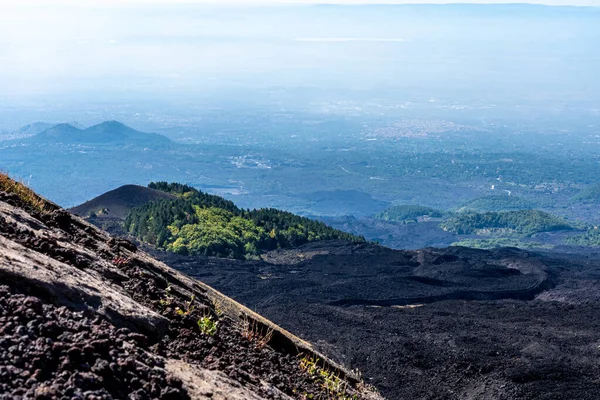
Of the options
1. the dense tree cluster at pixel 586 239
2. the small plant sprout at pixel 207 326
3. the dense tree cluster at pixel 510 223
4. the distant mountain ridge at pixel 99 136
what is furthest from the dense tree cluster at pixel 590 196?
the small plant sprout at pixel 207 326

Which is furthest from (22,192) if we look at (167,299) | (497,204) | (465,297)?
(497,204)

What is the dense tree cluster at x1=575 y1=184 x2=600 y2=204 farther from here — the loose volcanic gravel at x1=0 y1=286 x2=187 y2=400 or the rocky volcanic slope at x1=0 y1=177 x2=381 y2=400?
the loose volcanic gravel at x1=0 y1=286 x2=187 y2=400

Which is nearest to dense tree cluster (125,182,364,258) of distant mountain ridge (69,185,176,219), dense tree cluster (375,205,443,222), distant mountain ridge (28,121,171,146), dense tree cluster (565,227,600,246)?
distant mountain ridge (69,185,176,219)

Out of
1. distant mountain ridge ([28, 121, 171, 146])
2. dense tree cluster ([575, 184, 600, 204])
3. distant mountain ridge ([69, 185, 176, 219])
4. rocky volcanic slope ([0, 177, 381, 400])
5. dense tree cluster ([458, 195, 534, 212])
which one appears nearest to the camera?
rocky volcanic slope ([0, 177, 381, 400])

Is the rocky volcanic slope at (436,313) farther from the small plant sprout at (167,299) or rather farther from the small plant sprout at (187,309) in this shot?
the small plant sprout at (167,299)

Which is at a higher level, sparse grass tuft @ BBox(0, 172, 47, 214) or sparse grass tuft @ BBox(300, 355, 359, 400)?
sparse grass tuft @ BBox(0, 172, 47, 214)

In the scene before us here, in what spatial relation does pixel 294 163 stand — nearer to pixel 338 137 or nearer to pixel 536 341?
pixel 338 137
